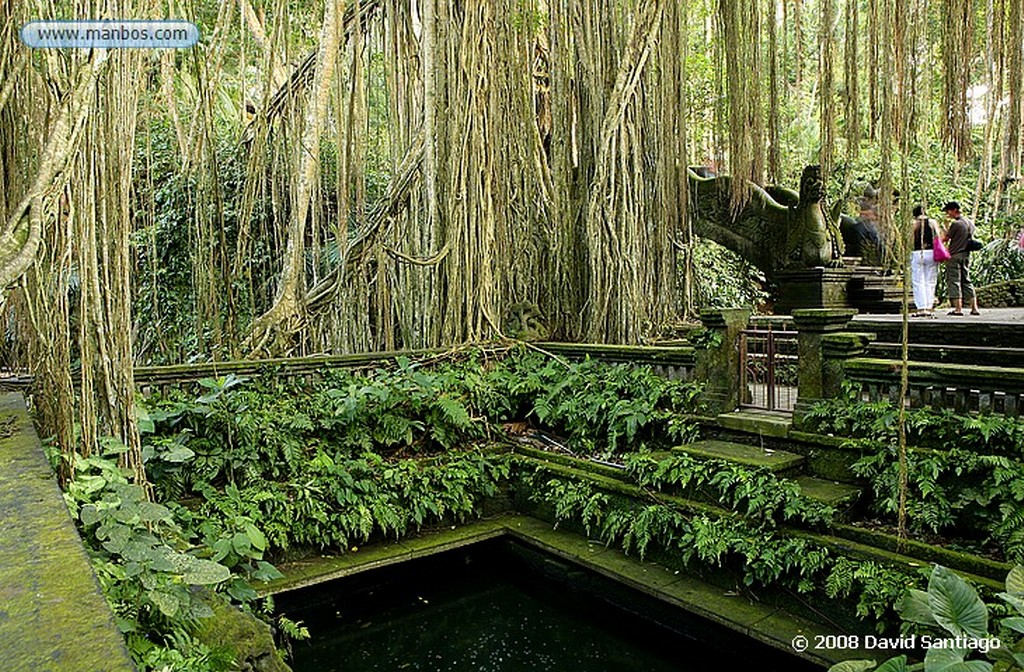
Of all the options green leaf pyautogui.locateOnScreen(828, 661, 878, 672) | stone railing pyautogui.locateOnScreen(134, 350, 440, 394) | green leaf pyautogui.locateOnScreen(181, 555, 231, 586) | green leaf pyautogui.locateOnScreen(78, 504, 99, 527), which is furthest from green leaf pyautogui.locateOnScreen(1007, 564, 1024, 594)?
stone railing pyautogui.locateOnScreen(134, 350, 440, 394)

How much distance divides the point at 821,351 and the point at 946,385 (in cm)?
74

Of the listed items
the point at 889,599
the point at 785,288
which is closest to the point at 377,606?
the point at 889,599

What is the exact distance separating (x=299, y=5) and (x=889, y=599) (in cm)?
754

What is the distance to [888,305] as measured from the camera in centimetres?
866

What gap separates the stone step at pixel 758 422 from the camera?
477 centimetres

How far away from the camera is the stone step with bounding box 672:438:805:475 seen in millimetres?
4456

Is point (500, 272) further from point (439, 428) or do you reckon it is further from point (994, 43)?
point (994, 43)

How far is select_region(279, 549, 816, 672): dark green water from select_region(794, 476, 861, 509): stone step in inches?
33.2

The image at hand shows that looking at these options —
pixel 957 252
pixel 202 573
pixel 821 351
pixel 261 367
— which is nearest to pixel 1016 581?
pixel 821 351

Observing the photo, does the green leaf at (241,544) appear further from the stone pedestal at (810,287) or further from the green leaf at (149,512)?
the stone pedestal at (810,287)

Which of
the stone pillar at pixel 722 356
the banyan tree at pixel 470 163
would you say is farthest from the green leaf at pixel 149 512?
the stone pillar at pixel 722 356

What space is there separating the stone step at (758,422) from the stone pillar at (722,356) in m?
0.09

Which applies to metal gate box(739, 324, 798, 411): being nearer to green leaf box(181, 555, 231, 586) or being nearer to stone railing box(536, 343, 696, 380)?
stone railing box(536, 343, 696, 380)

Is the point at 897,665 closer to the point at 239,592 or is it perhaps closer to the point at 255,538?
the point at 239,592
